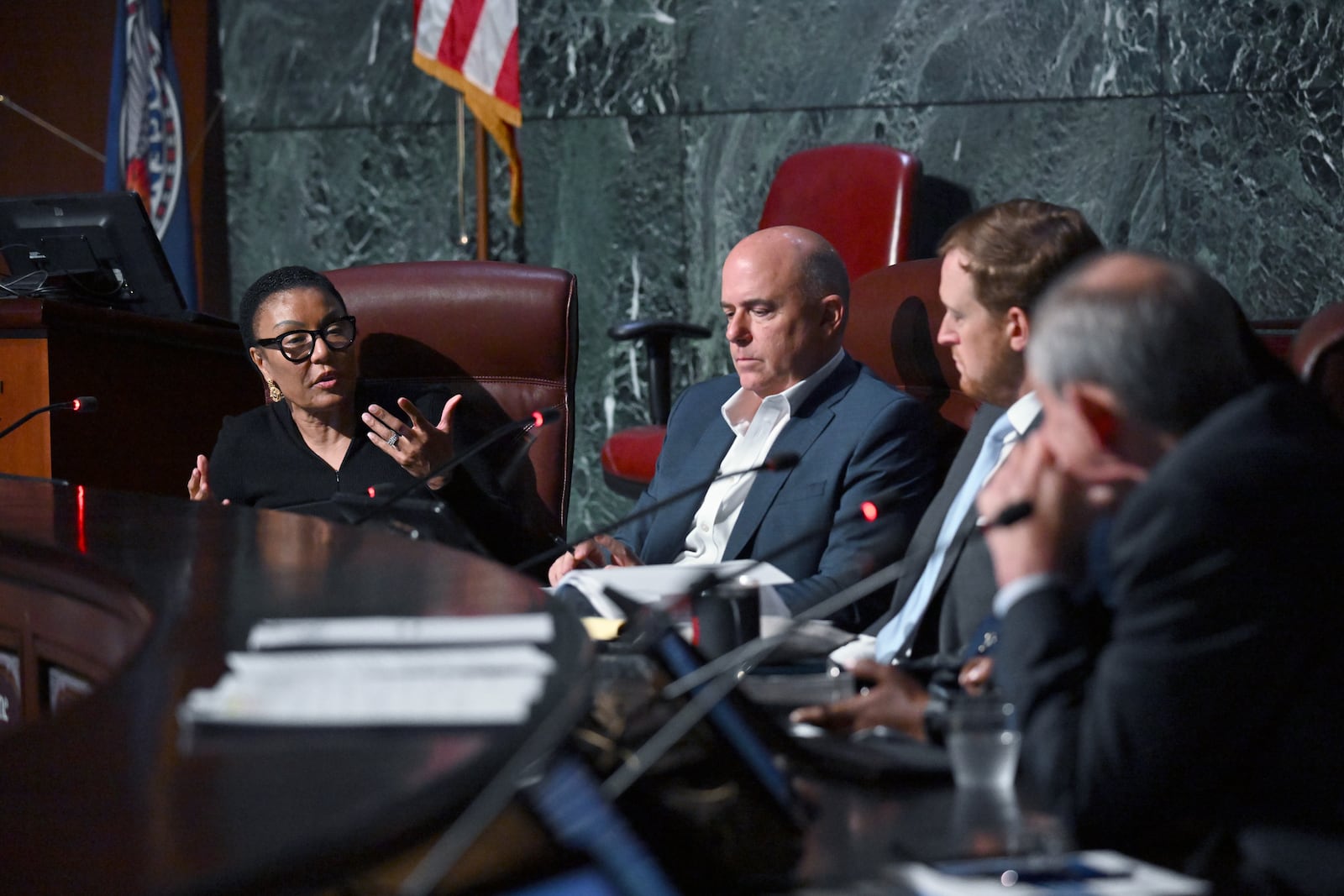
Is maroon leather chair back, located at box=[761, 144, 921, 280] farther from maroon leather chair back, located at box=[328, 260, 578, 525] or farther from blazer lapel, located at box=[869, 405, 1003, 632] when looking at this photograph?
blazer lapel, located at box=[869, 405, 1003, 632]

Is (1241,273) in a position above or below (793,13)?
below

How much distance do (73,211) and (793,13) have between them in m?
2.43

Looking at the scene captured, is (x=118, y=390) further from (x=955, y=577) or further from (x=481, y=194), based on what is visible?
(x=955, y=577)

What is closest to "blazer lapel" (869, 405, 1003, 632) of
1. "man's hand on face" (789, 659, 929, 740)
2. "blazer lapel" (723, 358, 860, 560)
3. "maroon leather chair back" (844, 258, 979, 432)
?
"blazer lapel" (723, 358, 860, 560)

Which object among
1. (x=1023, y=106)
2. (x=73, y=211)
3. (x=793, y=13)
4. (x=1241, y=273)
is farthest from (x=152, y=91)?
(x=1241, y=273)

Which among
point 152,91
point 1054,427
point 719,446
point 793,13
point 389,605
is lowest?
point 719,446

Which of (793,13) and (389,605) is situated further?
(793,13)

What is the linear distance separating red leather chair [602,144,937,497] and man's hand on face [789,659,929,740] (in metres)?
2.54

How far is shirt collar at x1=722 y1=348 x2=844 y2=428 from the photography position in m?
2.54

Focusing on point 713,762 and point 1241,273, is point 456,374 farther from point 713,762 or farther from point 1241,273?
point 1241,273

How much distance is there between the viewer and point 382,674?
790 mm

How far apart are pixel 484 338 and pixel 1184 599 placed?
2159mm

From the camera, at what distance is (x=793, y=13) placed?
183 inches

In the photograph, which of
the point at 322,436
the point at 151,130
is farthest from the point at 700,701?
the point at 151,130
